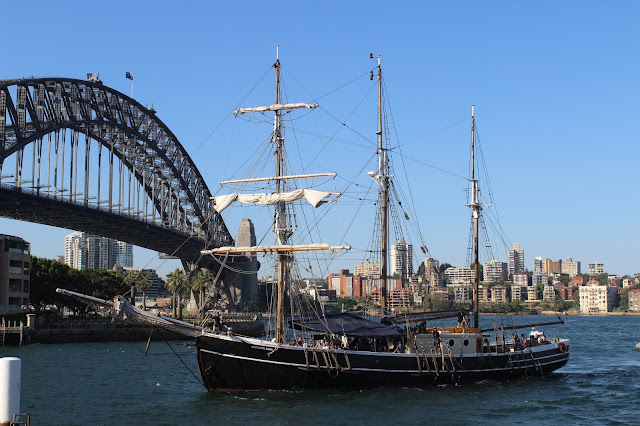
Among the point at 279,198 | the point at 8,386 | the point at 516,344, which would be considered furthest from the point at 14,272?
the point at 8,386

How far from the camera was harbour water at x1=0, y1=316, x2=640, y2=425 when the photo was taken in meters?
30.8

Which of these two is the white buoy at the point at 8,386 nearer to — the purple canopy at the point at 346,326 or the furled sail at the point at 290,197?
the purple canopy at the point at 346,326

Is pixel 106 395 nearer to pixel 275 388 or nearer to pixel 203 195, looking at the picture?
pixel 275 388

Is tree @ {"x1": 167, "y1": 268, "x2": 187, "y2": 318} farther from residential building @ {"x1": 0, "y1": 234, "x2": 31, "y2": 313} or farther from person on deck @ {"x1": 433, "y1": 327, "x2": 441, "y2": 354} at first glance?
person on deck @ {"x1": 433, "y1": 327, "x2": 441, "y2": 354}

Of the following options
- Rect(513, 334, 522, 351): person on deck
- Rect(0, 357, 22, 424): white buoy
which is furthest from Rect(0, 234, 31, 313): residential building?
Rect(0, 357, 22, 424): white buoy

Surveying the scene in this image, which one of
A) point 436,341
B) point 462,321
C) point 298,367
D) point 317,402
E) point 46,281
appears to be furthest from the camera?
point 46,281

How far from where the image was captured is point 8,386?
1518 cm

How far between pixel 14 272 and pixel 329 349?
2299 inches

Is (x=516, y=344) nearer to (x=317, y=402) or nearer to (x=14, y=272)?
(x=317, y=402)

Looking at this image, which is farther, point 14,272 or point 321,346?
point 14,272

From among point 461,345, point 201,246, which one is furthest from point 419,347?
point 201,246

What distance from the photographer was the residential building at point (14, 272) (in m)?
82.6

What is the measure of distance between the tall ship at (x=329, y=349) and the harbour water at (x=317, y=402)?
734 mm

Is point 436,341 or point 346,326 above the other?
point 346,326
